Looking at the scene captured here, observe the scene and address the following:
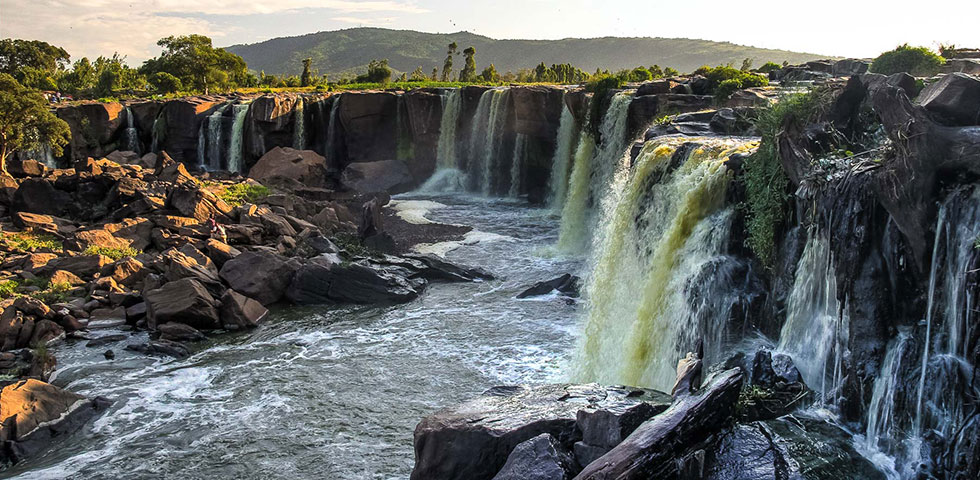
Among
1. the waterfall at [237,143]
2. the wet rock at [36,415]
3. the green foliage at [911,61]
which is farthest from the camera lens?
the waterfall at [237,143]

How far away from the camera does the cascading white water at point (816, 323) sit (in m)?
8.91

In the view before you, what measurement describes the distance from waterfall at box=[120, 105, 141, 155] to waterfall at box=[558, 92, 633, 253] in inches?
1014

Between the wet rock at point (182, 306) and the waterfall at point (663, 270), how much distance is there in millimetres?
9490

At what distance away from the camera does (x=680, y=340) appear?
12.5 metres

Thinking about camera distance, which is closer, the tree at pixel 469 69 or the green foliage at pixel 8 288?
the green foliage at pixel 8 288

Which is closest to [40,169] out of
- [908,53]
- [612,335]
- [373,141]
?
[373,141]

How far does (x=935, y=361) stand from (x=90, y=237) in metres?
22.8

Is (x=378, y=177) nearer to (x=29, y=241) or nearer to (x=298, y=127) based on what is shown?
(x=298, y=127)

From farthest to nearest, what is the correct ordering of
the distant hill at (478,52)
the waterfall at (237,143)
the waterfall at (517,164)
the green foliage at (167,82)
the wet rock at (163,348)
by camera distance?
the distant hill at (478,52)
the green foliage at (167,82)
the waterfall at (237,143)
the waterfall at (517,164)
the wet rock at (163,348)

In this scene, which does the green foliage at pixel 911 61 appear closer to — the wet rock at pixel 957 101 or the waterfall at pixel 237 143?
the wet rock at pixel 957 101

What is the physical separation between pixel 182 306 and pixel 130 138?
26015 millimetres

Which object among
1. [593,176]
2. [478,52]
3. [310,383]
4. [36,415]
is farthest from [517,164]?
[478,52]

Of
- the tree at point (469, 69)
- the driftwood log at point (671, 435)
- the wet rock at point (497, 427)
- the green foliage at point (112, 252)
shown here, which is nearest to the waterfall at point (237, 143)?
the green foliage at point (112, 252)

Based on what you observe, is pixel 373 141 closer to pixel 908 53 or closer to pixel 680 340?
pixel 908 53
